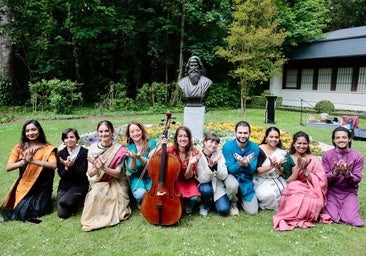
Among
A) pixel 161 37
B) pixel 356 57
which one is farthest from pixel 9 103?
pixel 356 57

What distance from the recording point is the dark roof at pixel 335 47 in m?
15.9

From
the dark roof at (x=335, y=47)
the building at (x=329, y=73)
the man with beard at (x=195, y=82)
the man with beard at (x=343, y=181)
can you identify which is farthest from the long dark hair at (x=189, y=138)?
the dark roof at (x=335, y=47)

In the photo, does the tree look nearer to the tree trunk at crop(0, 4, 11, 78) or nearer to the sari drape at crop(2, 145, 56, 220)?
the tree trunk at crop(0, 4, 11, 78)

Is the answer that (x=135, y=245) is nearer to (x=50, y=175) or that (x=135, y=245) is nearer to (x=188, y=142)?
(x=188, y=142)

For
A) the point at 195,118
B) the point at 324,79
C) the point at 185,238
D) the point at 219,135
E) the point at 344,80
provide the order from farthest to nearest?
the point at 324,79 → the point at 344,80 → the point at 219,135 → the point at 195,118 → the point at 185,238

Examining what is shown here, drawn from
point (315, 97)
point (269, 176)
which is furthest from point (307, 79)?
point (269, 176)

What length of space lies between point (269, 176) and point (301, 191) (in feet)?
1.96

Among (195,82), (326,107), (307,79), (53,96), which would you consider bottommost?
(326,107)

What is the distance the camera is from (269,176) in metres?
4.46

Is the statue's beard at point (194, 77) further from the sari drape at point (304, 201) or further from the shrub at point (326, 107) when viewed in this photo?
the shrub at point (326, 107)

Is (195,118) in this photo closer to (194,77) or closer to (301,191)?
A: (194,77)

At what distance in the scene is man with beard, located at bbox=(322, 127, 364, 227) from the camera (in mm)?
3900

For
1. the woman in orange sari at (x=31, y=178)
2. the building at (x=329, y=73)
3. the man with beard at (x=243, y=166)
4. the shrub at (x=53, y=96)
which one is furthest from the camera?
the building at (x=329, y=73)

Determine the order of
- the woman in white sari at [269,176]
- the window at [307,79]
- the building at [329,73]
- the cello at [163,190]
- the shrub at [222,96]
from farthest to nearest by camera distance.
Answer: the window at [307,79] → the shrub at [222,96] → the building at [329,73] → the woman in white sari at [269,176] → the cello at [163,190]
